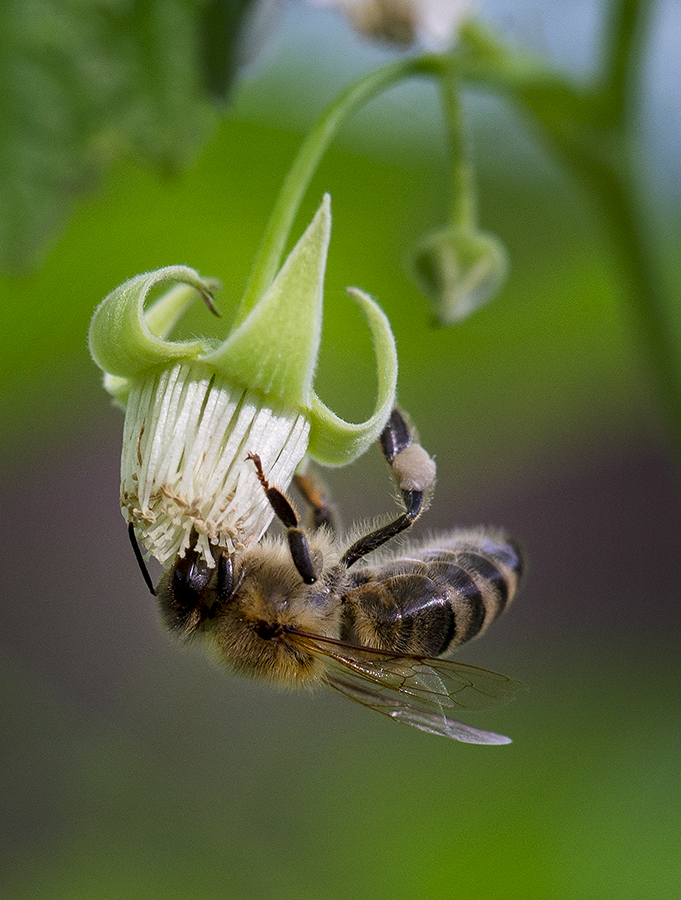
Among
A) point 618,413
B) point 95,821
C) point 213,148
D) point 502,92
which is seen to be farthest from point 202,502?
point 618,413

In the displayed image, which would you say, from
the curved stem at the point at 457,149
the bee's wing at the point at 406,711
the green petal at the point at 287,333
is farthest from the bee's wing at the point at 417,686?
the curved stem at the point at 457,149

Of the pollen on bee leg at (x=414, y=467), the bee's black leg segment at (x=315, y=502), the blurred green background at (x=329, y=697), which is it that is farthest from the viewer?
the blurred green background at (x=329, y=697)

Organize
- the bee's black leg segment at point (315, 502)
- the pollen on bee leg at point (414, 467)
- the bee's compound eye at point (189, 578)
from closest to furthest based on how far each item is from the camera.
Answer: the bee's compound eye at point (189, 578) → the pollen on bee leg at point (414, 467) → the bee's black leg segment at point (315, 502)

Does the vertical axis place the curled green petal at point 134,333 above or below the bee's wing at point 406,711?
above

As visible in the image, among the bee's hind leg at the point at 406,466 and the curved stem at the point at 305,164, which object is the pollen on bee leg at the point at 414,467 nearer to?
the bee's hind leg at the point at 406,466

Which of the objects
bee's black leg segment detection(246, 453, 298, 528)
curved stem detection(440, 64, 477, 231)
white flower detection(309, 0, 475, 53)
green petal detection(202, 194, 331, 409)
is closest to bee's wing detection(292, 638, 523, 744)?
bee's black leg segment detection(246, 453, 298, 528)

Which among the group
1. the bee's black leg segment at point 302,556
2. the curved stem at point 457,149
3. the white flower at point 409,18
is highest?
the white flower at point 409,18

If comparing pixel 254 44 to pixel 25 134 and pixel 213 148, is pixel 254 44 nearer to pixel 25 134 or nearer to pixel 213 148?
pixel 25 134
